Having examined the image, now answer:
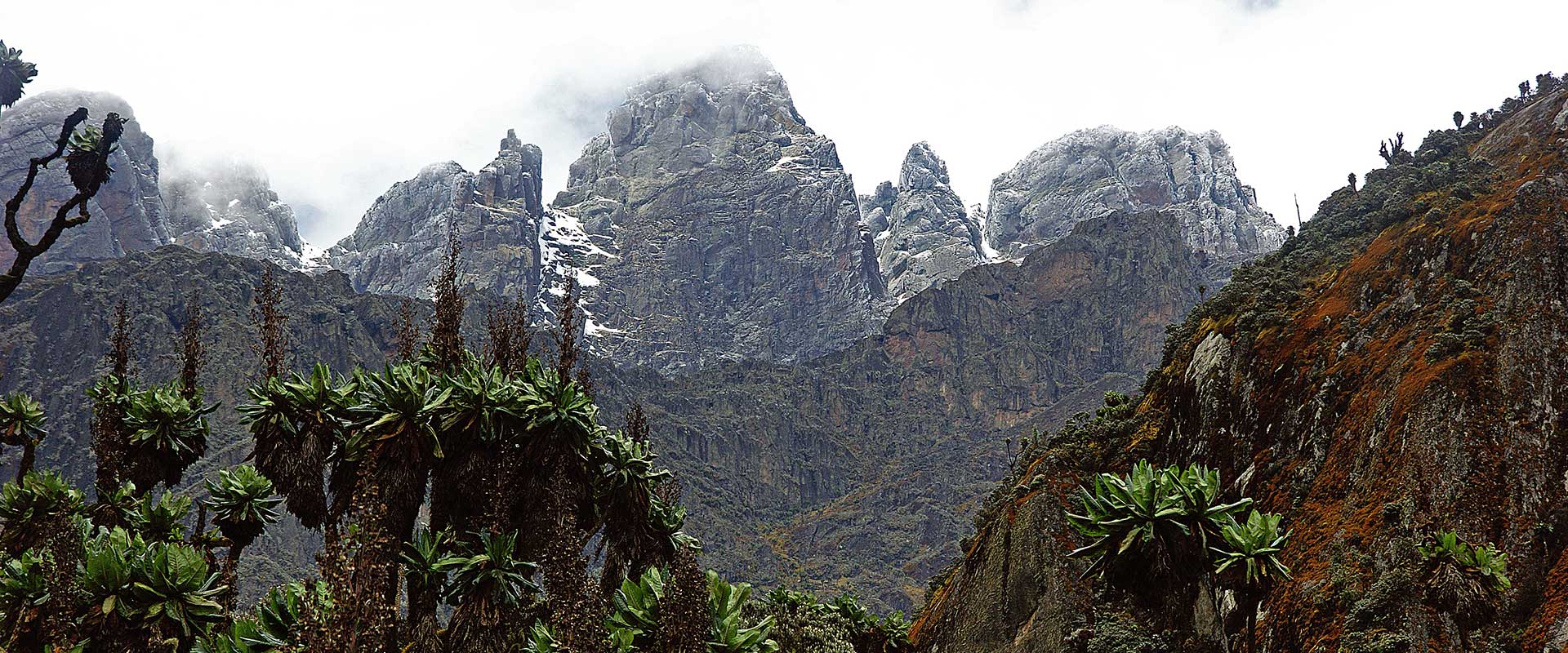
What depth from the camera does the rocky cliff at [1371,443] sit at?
22.4m

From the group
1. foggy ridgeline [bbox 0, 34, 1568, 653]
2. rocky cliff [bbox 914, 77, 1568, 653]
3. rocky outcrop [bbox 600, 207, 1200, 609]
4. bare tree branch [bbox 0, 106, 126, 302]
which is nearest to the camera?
bare tree branch [bbox 0, 106, 126, 302]

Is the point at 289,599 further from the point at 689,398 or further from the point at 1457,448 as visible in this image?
the point at 689,398

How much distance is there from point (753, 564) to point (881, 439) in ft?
184

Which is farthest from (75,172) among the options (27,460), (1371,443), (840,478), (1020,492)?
(840,478)

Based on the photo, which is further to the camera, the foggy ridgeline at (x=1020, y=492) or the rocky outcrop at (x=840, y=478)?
the rocky outcrop at (x=840, y=478)

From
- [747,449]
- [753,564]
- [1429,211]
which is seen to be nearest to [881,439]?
[747,449]

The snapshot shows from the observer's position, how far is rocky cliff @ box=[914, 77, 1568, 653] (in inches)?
883

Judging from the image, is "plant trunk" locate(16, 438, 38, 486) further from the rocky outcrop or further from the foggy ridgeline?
the rocky outcrop

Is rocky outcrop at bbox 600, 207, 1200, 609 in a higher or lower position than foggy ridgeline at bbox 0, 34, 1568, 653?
higher

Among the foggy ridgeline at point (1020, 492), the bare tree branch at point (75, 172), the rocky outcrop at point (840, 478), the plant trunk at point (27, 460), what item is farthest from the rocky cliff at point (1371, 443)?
the rocky outcrop at point (840, 478)

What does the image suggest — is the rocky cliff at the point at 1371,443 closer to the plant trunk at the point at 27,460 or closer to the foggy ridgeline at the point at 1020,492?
the foggy ridgeline at the point at 1020,492

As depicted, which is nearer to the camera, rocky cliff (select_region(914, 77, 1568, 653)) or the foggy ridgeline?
the foggy ridgeline

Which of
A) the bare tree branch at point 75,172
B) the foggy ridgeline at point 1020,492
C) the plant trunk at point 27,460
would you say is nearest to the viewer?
the bare tree branch at point 75,172

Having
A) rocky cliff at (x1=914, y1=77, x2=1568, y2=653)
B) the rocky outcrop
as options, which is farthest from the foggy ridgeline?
the rocky outcrop
